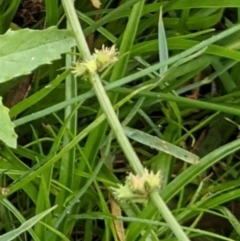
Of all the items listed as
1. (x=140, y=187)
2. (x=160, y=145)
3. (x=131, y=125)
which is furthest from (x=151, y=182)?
(x=131, y=125)

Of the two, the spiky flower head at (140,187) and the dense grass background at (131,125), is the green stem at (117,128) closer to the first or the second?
the spiky flower head at (140,187)

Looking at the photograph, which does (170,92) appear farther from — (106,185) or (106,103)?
(106,103)

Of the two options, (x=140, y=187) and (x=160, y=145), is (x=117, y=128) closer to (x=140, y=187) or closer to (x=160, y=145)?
(x=140, y=187)

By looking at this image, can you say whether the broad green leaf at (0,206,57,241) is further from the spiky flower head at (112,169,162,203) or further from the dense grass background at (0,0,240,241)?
the spiky flower head at (112,169,162,203)

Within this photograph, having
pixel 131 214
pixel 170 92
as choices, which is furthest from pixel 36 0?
pixel 131 214

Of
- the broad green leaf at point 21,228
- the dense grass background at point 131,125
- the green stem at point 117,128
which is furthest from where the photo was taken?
the dense grass background at point 131,125

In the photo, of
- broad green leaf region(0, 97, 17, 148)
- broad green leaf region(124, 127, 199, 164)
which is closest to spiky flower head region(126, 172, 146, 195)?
broad green leaf region(0, 97, 17, 148)

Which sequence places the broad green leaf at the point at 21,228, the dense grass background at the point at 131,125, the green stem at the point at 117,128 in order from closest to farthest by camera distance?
the green stem at the point at 117,128
the broad green leaf at the point at 21,228
the dense grass background at the point at 131,125

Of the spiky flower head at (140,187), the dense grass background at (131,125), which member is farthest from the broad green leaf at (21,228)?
the spiky flower head at (140,187)
